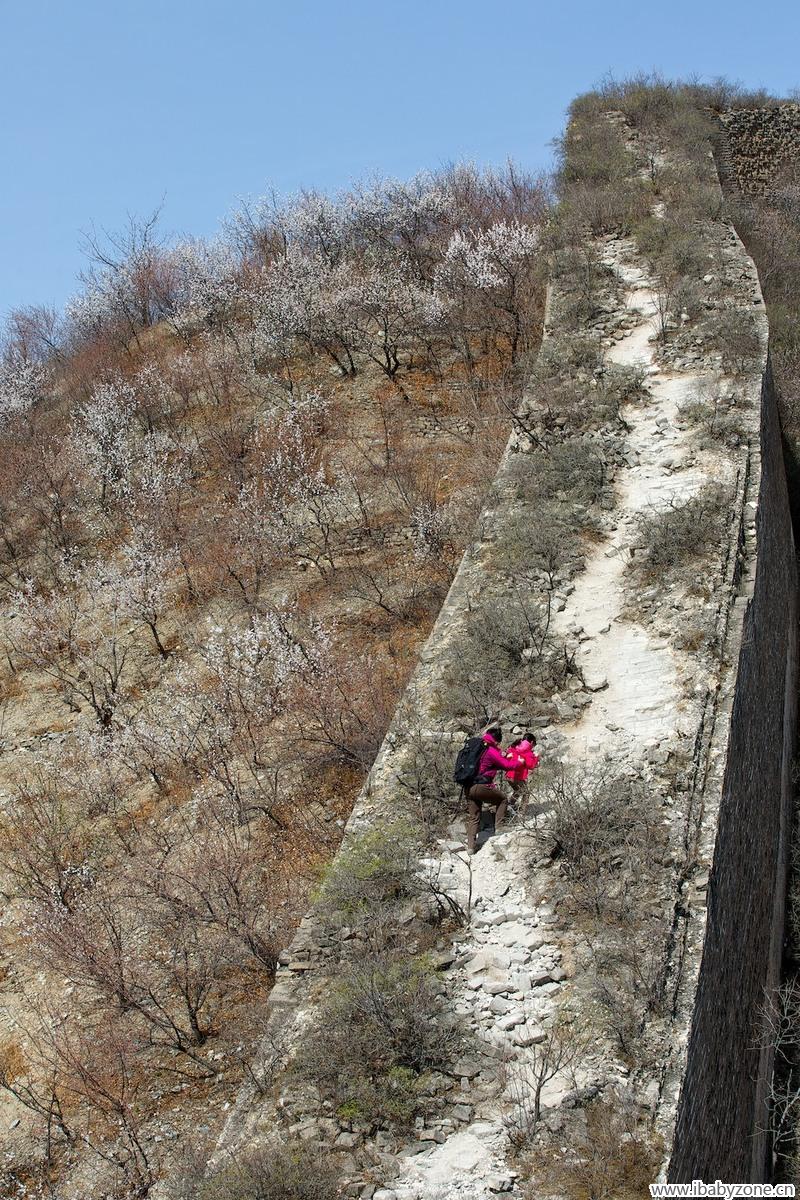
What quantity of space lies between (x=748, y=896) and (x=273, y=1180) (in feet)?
14.3

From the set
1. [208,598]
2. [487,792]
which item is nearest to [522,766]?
[487,792]

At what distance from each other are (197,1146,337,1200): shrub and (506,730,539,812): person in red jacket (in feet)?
9.59

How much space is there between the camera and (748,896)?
7.36 meters

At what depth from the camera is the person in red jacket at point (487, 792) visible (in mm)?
6766

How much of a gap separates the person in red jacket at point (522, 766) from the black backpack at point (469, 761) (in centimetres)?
25

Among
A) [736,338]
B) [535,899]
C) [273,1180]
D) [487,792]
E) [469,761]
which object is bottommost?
[273,1180]

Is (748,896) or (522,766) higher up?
(522,766)

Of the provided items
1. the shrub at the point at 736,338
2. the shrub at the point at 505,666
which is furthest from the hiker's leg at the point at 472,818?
the shrub at the point at 736,338

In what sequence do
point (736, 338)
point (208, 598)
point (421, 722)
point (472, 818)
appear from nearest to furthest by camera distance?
point (472, 818) → point (421, 722) → point (736, 338) → point (208, 598)

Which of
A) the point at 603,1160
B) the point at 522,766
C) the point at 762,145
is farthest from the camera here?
the point at 762,145

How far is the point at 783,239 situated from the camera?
18.4m

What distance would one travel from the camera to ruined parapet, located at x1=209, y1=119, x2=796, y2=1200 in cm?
498

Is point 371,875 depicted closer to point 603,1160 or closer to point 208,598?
point 603,1160

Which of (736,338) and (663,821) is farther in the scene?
(736,338)
